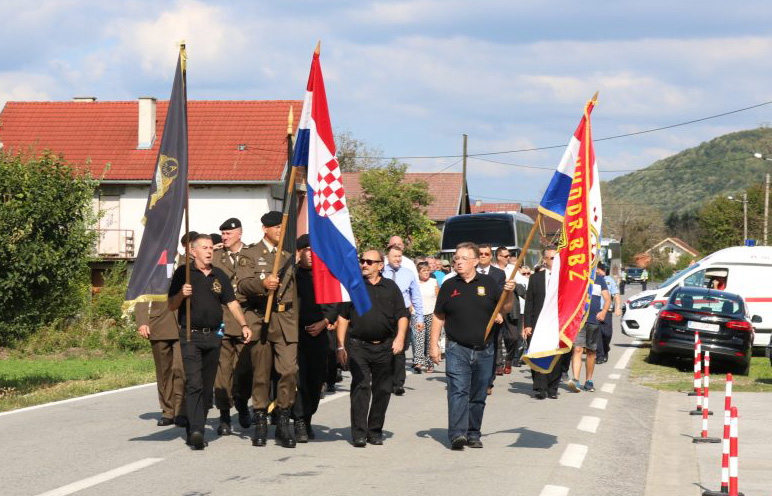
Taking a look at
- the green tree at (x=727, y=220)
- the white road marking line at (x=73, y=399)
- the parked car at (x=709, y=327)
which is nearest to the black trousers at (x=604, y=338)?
the parked car at (x=709, y=327)

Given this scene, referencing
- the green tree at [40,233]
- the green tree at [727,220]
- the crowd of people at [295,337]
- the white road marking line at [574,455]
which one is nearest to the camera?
the white road marking line at [574,455]

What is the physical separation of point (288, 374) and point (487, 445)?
1.93 meters

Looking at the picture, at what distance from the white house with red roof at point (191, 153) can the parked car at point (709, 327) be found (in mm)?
27018

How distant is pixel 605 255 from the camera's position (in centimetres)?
7294

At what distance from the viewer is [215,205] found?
4738cm

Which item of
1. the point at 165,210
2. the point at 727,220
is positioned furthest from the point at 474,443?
the point at 727,220

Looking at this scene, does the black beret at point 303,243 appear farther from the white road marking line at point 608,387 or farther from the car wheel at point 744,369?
the car wheel at point 744,369

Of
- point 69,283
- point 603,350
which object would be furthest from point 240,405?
point 603,350

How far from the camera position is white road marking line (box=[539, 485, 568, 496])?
26.6ft

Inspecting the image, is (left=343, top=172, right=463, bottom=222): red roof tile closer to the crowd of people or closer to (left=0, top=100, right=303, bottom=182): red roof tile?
(left=0, top=100, right=303, bottom=182): red roof tile

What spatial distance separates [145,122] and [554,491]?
42882 millimetres

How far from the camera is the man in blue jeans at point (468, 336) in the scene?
1033 centimetres

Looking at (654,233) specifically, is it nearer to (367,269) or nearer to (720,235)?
(720,235)

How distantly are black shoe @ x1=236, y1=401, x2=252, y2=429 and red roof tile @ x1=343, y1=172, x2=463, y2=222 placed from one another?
65801 mm
